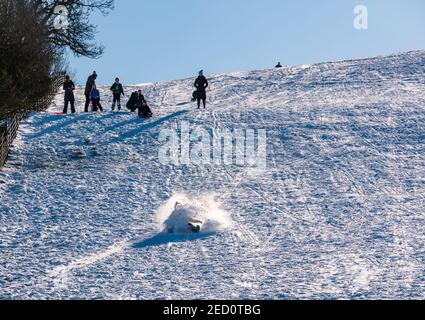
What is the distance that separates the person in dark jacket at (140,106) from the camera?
3444 cm

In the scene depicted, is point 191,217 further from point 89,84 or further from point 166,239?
point 89,84

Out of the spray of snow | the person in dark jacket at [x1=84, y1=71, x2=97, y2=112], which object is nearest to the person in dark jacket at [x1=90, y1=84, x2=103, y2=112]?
the person in dark jacket at [x1=84, y1=71, x2=97, y2=112]

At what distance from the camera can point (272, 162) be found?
2989 cm

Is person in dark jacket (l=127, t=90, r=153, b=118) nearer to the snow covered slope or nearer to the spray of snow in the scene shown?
the snow covered slope

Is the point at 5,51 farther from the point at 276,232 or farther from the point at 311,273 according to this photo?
the point at 311,273

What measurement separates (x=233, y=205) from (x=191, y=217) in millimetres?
2375

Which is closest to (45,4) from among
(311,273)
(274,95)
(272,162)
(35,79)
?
(274,95)

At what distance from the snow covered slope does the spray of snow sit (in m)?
0.17

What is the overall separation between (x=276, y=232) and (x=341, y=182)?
456 centimetres

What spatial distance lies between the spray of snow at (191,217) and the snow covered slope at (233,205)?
0.17 metres

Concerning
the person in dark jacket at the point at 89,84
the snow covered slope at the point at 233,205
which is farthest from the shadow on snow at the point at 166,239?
A: the person in dark jacket at the point at 89,84

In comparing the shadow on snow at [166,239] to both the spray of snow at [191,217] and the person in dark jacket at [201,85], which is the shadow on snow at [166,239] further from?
the person in dark jacket at [201,85]

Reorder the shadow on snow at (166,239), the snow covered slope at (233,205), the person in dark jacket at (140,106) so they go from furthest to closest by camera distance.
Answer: the person in dark jacket at (140,106) < the shadow on snow at (166,239) < the snow covered slope at (233,205)

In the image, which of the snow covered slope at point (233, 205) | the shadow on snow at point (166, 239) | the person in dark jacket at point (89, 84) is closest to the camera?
the snow covered slope at point (233, 205)
